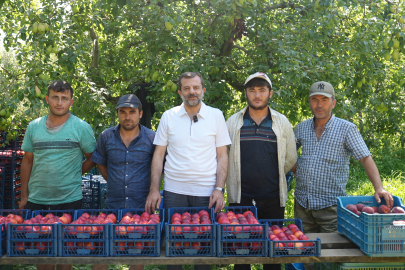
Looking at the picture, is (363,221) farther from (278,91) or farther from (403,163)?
(403,163)

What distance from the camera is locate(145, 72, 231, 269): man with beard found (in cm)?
331

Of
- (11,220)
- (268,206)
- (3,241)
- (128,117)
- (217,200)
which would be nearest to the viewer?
(3,241)

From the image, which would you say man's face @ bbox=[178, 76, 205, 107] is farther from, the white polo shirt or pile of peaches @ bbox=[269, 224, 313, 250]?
pile of peaches @ bbox=[269, 224, 313, 250]

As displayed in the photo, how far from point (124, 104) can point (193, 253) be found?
146cm

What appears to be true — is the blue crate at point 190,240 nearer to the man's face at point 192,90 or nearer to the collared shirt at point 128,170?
the collared shirt at point 128,170

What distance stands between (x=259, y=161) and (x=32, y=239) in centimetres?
193

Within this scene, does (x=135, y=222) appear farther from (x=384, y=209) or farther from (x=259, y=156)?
(x=384, y=209)

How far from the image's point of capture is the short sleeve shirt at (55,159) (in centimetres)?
355

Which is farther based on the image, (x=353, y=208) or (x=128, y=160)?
(x=128, y=160)

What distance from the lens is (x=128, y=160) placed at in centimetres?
347

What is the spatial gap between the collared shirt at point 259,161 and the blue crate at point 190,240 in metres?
0.99

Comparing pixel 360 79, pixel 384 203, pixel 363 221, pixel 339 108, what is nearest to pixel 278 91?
pixel 339 108

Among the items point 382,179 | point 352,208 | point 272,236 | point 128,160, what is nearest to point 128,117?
point 128,160

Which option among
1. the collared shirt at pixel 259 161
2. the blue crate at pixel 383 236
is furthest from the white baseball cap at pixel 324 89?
the blue crate at pixel 383 236
